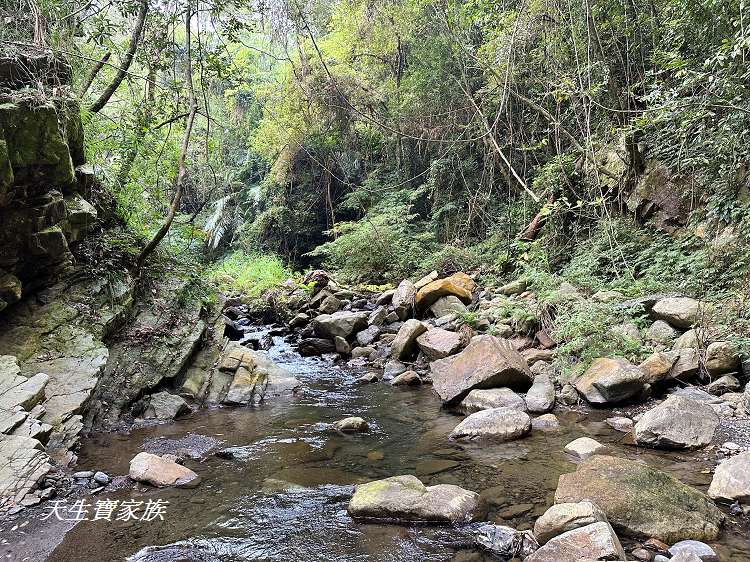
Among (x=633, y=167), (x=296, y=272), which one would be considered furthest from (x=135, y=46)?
(x=296, y=272)

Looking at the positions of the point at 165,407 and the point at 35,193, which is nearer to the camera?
the point at 35,193

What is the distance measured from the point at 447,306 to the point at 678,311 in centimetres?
431

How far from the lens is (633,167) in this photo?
9.33m

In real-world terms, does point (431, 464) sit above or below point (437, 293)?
below

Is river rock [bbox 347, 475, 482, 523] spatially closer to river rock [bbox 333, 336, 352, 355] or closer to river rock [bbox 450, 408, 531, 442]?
river rock [bbox 450, 408, 531, 442]

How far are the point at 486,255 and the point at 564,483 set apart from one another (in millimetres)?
9222

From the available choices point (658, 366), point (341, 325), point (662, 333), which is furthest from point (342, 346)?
point (658, 366)

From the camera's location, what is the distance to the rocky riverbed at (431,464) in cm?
295

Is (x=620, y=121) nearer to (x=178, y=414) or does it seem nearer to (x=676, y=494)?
(x=676, y=494)

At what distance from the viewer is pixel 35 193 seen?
5070mm

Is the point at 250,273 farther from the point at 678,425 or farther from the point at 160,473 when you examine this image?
the point at 678,425

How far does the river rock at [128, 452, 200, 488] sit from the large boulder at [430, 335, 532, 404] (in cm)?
312

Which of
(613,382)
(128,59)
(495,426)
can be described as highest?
(128,59)

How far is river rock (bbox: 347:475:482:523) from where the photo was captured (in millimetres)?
3250
